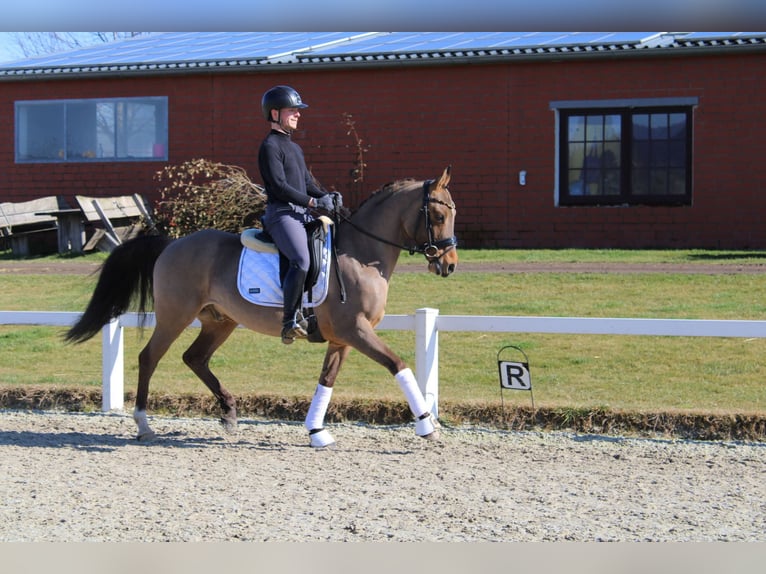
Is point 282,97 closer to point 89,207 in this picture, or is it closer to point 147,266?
point 147,266

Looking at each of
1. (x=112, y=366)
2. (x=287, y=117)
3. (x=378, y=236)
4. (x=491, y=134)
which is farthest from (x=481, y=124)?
(x=287, y=117)

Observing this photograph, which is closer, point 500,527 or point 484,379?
point 500,527

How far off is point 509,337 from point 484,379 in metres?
1.45

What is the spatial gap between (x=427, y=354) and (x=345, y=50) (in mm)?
12860

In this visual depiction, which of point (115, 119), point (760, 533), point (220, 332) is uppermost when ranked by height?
point (115, 119)

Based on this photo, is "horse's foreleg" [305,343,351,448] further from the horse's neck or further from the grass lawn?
the grass lawn

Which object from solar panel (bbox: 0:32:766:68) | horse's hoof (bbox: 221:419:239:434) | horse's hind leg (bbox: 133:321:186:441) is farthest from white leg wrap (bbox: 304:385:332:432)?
solar panel (bbox: 0:32:766:68)

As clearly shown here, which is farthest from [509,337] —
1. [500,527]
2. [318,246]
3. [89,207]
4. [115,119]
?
[115,119]

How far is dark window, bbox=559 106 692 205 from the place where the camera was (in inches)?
695

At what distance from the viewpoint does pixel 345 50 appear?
19.6m

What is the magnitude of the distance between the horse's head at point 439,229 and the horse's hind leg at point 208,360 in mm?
1898

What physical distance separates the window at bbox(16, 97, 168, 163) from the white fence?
1218 cm

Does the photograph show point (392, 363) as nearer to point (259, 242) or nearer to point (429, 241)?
point (429, 241)

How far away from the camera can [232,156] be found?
19.8 metres
